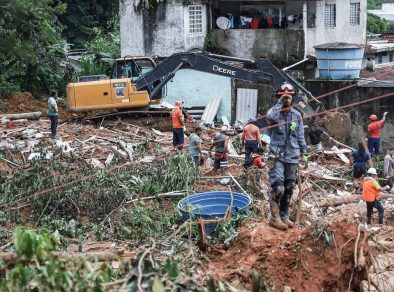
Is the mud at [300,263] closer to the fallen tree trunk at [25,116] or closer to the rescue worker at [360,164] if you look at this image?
the rescue worker at [360,164]

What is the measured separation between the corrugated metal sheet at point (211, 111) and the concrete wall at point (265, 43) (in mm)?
3233

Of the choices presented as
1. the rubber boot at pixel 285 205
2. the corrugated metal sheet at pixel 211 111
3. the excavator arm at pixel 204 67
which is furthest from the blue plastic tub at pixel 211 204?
the corrugated metal sheet at pixel 211 111

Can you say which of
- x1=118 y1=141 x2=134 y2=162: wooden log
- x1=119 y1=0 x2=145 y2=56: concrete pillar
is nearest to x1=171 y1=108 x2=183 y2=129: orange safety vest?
x1=118 y1=141 x2=134 y2=162: wooden log

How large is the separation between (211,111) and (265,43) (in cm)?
418

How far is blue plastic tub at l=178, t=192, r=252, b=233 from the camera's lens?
1065 centimetres

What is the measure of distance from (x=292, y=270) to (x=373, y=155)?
12687mm

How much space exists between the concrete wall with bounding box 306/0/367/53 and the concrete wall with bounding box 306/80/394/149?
3.28 meters

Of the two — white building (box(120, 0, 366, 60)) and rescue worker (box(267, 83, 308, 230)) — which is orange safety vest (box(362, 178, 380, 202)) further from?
white building (box(120, 0, 366, 60))

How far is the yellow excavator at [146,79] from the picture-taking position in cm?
1898

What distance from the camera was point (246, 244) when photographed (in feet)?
28.1

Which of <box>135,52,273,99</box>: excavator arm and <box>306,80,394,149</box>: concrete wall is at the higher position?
<box>135,52,273,99</box>: excavator arm

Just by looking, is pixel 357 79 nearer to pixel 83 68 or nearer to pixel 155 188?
pixel 83 68

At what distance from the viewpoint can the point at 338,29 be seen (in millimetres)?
29750

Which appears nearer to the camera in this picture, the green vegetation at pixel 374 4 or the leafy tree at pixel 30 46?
the leafy tree at pixel 30 46
